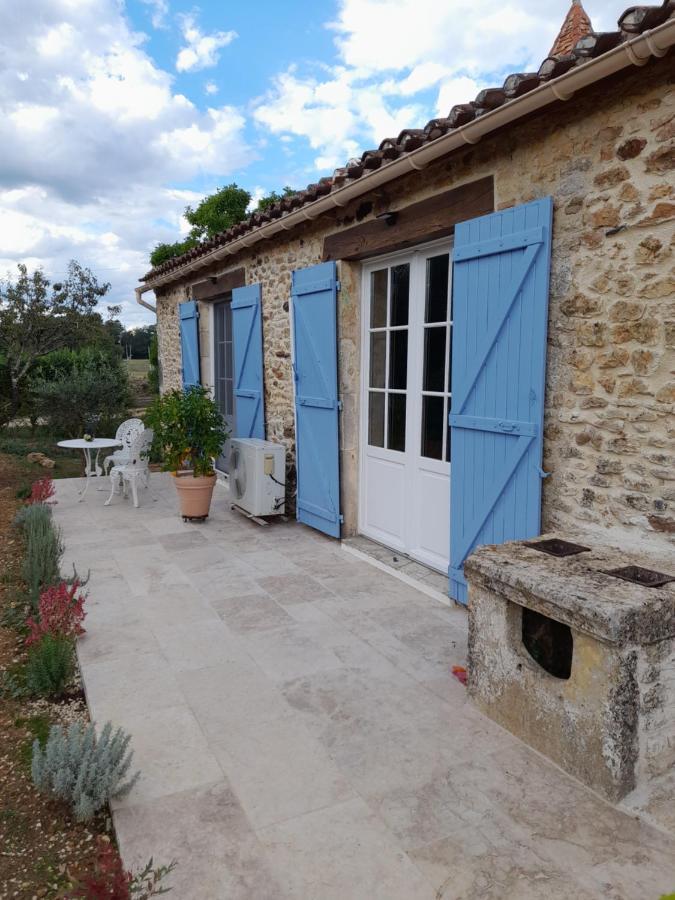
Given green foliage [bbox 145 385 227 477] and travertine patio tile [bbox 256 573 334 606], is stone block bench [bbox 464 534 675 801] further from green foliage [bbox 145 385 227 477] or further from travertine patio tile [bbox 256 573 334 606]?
green foliage [bbox 145 385 227 477]

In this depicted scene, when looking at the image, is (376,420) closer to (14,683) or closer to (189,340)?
(14,683)

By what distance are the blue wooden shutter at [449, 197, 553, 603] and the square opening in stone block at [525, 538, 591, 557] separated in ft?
0.96

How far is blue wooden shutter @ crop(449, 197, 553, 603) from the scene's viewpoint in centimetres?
308

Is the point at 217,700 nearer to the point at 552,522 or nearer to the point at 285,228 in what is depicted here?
the point at 552,522

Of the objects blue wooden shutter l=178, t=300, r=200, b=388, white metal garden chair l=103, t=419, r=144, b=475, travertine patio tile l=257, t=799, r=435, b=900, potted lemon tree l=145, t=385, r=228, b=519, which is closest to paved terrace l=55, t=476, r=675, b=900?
travertine patio tile l=257, t=799, r=435, b=900

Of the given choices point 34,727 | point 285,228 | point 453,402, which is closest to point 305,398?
point 285,228

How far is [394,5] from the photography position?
4359mm

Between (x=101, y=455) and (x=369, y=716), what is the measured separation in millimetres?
8447

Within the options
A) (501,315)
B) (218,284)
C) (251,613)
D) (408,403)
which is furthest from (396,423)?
(218,284)

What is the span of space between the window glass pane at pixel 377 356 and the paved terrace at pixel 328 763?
Answer: 162 cm

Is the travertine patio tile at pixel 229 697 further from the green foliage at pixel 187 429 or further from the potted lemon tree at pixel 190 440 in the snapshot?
the green foliage at pixel 187 429

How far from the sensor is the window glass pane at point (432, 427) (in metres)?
4.11

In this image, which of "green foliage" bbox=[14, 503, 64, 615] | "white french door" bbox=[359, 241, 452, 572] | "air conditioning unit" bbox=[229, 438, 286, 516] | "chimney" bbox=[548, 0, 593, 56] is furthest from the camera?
"chimney" bbox=[548, 0, 593, 56]

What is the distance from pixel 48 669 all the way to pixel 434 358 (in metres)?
2.86
